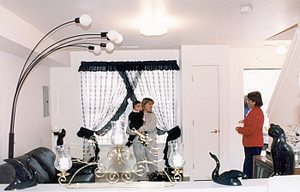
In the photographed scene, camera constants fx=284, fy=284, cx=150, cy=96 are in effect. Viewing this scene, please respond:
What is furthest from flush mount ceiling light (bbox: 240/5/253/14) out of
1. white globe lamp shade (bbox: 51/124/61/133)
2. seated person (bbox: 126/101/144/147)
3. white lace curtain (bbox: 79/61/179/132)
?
white globe lamp shade (bbox: 51/124/61/133)

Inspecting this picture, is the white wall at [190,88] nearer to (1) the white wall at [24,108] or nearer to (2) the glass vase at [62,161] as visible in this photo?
(1) the white wall at [24,108]

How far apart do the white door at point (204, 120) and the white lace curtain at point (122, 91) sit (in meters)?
0.37

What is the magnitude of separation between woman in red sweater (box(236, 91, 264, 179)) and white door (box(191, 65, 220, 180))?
0.41m

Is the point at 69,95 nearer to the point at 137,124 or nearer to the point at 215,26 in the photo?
the point at 137,124

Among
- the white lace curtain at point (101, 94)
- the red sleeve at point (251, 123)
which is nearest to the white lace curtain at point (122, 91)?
the white lace curtain at point (101, 94)

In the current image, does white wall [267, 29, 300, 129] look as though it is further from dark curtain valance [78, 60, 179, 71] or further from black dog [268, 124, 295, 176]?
dark curtain valance [78, 60, 179, 71]

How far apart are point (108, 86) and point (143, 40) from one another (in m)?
1.03

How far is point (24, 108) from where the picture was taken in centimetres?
312

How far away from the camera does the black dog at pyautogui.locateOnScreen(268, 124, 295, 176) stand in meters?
1.48

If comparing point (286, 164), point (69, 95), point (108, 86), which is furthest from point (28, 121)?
point (286, 164)

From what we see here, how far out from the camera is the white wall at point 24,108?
2673 millimetres

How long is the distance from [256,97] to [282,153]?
2557mm

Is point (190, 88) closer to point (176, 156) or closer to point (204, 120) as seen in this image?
point (204, 120)

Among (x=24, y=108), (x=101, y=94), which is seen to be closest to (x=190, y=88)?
(x=101, y=94)
